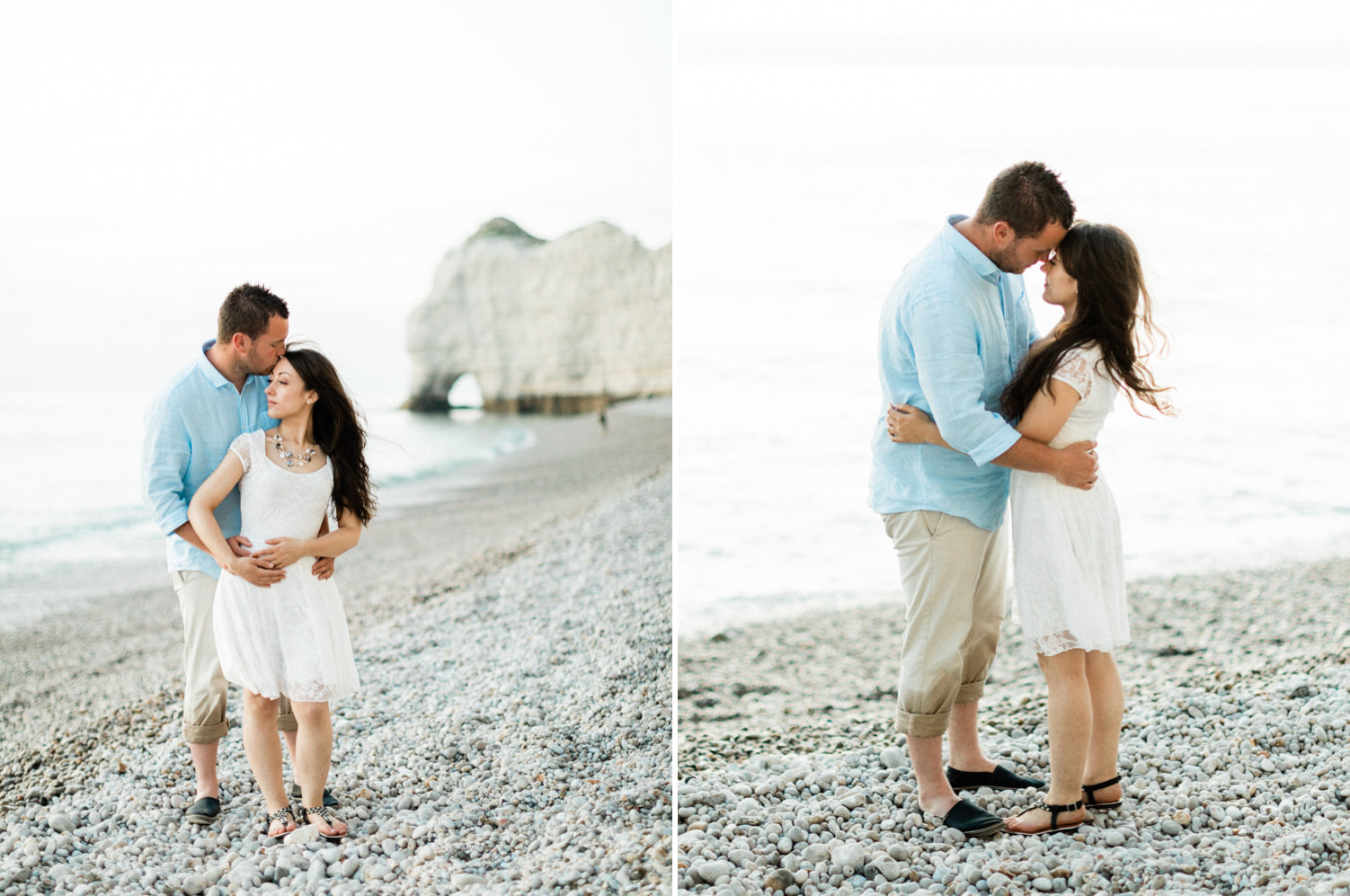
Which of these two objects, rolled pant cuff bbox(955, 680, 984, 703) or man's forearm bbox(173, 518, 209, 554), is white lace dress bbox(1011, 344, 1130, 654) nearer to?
rolled pant cuff bbox(955, 680, 984, 703)

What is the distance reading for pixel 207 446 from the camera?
2041mm

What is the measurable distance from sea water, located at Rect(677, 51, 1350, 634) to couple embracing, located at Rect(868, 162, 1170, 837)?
17.5 feet

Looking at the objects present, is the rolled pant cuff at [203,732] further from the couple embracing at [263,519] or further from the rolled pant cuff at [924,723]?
the rolled pant cuff at [924,723]

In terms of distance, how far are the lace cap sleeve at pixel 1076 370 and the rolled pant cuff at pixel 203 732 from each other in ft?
5.90

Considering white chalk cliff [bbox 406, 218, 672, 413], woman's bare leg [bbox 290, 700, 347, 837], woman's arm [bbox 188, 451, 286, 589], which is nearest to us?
woman's arm [bbox 188, 451, 286, 589]

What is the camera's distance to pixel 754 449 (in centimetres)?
1009

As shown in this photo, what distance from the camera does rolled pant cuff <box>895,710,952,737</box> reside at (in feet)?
7.07

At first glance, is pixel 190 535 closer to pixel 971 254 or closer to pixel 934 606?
pixel 934 606

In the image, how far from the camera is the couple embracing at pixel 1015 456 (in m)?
2.02

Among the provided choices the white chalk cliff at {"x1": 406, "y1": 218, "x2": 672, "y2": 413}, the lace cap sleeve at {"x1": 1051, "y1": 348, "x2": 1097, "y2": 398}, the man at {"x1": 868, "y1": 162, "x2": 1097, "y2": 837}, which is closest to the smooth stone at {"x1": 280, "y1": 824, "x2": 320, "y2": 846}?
the man at {"x1": 868, "y1": 162, "x2": 1097, "y2": 837}

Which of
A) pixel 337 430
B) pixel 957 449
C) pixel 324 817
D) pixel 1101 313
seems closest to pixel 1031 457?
pixel 957 449

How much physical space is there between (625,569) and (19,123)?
32.7 feet

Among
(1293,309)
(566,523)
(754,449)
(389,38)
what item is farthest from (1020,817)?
(389,38)

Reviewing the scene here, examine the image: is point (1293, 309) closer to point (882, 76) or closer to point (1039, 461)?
point (882, 76)
